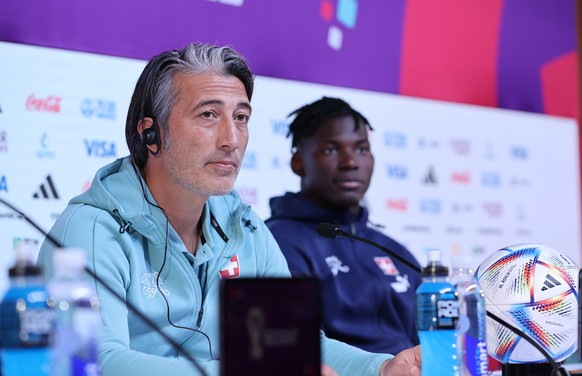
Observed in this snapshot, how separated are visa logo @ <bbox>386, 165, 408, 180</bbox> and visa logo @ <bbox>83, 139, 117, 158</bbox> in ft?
4.11

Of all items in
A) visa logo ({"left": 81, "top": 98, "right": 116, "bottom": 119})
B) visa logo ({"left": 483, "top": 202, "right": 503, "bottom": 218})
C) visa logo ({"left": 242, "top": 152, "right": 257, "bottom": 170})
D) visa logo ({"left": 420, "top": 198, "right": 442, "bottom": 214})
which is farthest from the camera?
visa logo ({"left": 483, "top": 202, "right": 503, "bottom": 218})

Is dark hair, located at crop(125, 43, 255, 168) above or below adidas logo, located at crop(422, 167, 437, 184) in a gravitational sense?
above

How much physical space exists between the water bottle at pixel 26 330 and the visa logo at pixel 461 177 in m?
2.99

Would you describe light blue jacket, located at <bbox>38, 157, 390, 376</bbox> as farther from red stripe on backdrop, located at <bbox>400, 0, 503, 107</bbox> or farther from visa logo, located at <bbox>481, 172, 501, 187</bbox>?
visa logo, located at <bbox>481, 172, 501, 187</bbox>

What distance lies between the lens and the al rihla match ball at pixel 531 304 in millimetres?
1601

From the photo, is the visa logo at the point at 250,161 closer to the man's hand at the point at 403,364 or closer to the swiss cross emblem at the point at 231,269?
the swiss cross emblem at the point at 231,269

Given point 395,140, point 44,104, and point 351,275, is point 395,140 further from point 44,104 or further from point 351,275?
point 44,104

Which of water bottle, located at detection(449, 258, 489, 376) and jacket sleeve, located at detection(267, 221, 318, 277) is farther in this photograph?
jacket sleeve, located at detection(267, 221, 318, 277)

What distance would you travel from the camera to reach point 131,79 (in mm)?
2926

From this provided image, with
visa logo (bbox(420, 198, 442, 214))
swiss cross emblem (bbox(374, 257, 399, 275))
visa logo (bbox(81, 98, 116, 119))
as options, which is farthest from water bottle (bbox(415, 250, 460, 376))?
visa logo (bbox(420, 198, 442, 214))

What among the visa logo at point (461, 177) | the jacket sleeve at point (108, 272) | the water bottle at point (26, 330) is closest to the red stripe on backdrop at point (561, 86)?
the visa logo at point (461, 177)

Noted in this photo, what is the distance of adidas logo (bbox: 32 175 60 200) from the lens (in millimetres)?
2699

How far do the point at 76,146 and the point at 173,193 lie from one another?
0.92 metres

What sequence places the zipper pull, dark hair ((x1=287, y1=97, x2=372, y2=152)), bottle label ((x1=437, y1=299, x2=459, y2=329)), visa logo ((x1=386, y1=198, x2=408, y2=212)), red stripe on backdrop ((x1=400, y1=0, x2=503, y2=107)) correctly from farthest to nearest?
red stripe on backdrop ((x1=400, y1=0, x2=503, y2=107)) < visa logo ((x1=386, y1=198, x2=408, y2=212)) < dark hair ((x1=287, y1=97, x2=372, y2=152)) < the zipper pull < bottle label ((x1=437, y1=299, x2=459, y2=329))
